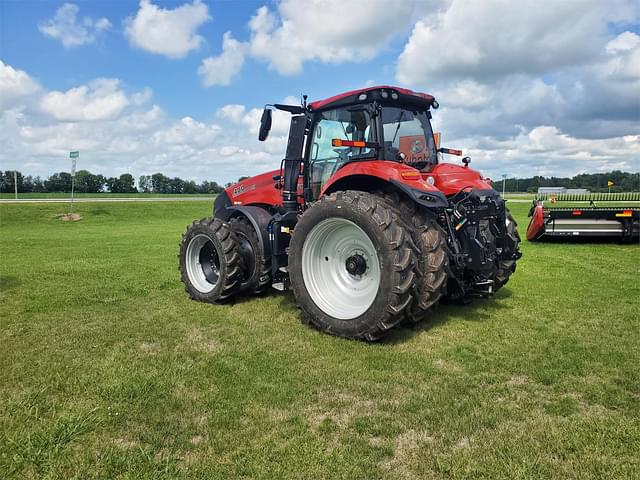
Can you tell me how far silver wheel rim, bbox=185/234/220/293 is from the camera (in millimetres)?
7230

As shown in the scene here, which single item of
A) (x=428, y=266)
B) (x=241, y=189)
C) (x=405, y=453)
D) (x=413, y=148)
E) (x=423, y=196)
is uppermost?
(x=413, y=148)

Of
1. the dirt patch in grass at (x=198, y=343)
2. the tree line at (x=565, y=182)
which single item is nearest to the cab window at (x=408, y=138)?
the dirt patch in grass at (x=198, y=343)

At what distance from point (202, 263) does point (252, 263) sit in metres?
1.00

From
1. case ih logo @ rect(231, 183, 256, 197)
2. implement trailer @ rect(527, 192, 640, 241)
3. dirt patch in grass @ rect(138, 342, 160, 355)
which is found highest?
case ih logo @ rect(231, 183, 256, 197)

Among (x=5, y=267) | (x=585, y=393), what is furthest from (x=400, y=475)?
(x=5, y=267)

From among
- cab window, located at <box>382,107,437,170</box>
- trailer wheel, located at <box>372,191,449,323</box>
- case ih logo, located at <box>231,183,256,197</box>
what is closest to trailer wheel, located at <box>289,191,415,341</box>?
trailer wheel, located at <box>372,191,449,323</box>

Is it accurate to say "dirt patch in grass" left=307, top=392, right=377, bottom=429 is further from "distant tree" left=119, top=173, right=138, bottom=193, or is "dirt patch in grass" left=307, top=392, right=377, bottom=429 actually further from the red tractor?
"distant tree" left=119, top=173, right=138, bottom=193

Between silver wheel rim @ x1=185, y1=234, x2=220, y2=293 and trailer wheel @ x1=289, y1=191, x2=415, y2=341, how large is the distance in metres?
2.04

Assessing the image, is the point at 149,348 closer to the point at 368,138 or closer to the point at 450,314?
the point at 368,138

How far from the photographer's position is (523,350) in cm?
473

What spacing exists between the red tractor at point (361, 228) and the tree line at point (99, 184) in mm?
61592

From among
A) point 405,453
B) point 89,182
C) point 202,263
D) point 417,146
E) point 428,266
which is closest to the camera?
point 405,453

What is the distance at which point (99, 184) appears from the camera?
265 ft

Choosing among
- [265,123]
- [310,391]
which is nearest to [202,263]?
[265,123]
